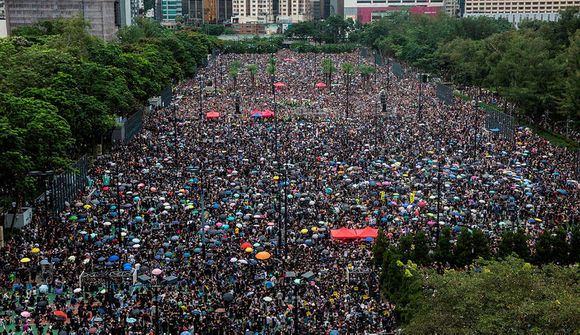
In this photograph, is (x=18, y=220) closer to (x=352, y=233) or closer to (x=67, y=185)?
(x=67, y=185)

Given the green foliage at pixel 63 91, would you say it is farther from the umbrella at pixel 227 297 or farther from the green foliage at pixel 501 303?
the green foliage at pixel 501 303

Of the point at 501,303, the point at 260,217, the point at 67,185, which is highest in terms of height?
the point at 501,303

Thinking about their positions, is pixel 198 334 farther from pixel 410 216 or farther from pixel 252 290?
pixel 410 216

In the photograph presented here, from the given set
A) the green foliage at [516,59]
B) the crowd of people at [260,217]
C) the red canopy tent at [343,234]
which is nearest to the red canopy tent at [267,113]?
the crowd of people at [260,217]

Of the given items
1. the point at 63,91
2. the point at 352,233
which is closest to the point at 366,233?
the point at 352,233

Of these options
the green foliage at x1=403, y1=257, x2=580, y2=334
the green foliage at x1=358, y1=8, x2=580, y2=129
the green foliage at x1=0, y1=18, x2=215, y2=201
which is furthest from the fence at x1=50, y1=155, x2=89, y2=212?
the green foliage at x1=358, y1=8, x2=580, y2=129

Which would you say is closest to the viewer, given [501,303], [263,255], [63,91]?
[501,303]

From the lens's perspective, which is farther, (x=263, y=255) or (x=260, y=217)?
(x=260, y=217)
